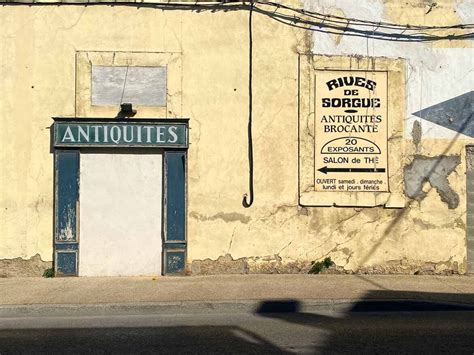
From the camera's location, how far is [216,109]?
1180cm

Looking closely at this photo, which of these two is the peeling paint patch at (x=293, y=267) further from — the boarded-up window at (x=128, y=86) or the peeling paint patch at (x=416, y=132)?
the boarded-up window at (x=128, y=86)

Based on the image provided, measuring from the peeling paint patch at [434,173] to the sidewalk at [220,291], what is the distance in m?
1.61

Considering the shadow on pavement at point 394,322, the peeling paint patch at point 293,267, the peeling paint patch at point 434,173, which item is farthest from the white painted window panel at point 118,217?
the peeling paint patch at point 434,173

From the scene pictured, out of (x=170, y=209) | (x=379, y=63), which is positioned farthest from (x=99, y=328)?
(x=379, y=63)

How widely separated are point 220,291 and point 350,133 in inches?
163

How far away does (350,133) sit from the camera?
11898 mm

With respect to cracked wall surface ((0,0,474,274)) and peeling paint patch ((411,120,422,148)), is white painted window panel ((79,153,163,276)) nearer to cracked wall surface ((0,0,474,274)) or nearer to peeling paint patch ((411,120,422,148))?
cracked wall surface ((0,0,474,274))

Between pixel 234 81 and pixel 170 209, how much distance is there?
271 cm

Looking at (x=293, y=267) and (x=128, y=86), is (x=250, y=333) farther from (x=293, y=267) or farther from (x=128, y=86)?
(x=128, y=86)

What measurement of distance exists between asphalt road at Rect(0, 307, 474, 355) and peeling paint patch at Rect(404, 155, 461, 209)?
11.0 feet

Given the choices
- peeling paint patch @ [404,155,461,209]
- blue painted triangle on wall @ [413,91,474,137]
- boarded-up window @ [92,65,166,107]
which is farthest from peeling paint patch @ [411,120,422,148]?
boarded-up window @ [92,65,166,107]

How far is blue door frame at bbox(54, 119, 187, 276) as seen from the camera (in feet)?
37.5

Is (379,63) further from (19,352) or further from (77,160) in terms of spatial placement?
(19,352)

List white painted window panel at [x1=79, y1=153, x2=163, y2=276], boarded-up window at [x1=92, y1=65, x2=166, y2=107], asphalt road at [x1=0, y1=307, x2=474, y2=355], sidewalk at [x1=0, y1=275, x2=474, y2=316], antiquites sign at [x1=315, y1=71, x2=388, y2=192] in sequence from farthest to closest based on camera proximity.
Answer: antiquites sign at [x1=315, y1=71, x2=388, y2=192]
boarded-up window at [x1=92, y1=65, x2=166, y2=107]
white painted window panel at [x1=79, y1=153, x2=163, y2=276]
sidewalk at [x1=0, y1=275, x2=474, y2=316]
asphalt road at [x1=0, y1=307, x2=474, y2=355]
